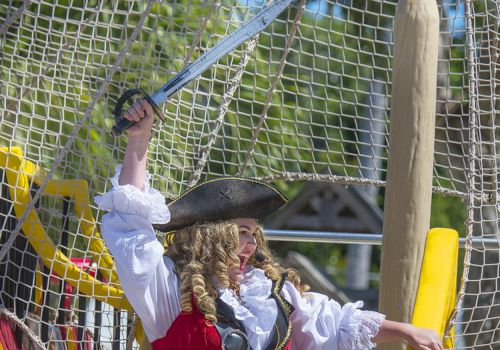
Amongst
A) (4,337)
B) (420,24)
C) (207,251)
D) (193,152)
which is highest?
(420,24)

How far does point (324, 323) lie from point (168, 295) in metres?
0.44

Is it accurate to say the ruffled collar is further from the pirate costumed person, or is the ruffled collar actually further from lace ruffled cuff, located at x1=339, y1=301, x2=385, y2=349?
lace ruffled cuff, located at x1=339, y1=301, x2=385, y2=349

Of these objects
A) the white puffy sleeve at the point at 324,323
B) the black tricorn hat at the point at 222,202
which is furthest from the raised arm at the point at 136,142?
the white puffy sleeve at the point at 324,323

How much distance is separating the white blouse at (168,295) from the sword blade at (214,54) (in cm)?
25

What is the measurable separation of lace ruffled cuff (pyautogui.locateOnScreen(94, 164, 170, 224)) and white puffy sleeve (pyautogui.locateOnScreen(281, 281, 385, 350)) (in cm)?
46

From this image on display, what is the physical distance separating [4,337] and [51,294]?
33 centimetres

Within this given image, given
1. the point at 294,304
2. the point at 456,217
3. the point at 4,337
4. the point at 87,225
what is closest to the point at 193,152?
the point at 87,225

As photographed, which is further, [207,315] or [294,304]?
[294,304]

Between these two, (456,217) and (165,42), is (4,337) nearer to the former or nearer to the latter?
(165,42)

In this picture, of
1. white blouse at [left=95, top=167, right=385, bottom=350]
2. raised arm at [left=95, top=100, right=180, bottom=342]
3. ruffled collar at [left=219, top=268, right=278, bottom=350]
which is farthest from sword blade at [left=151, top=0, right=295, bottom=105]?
ruffled collar at [left=219, top=268, right=278, bottom=350]

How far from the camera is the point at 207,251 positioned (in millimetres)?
2963

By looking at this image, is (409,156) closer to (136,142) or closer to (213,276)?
(213,276)

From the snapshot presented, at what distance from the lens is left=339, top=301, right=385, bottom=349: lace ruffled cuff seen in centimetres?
304

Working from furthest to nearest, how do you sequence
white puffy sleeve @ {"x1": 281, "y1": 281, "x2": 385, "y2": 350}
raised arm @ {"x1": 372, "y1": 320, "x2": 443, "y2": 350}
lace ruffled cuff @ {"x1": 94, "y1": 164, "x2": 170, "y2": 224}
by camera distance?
white puffy sleeve @ {"x1": 281, "y1": 281, "x2": 385, "y2": 350} → raised arm @ {"x1": 372, "y1": 320, "x2": 443, "y2": 350} → lace ruffled cuff @ {"x1": 94, "y1": 164, "x2": 170, "y2": 224}
